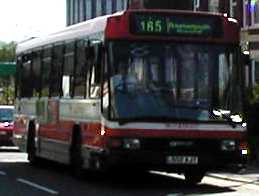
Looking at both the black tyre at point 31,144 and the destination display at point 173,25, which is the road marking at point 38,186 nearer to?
the destination display at point 173,25

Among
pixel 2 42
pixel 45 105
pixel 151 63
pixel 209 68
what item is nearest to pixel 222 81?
pixel 209 68

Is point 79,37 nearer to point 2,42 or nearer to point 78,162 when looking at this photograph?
point 78,162

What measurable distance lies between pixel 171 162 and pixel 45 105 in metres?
5.57

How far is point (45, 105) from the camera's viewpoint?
2053cm

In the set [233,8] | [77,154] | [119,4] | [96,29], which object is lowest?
[77,154]

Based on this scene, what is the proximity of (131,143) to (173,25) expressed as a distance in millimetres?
2323

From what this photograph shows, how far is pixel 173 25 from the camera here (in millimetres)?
16156

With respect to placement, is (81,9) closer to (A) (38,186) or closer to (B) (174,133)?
(A) (38,186)

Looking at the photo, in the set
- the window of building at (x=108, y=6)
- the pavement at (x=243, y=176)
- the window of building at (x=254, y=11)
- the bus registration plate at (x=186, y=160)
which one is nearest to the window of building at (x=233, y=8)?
the window of building at (x=254, y=11)

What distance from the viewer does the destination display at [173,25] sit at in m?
16.0

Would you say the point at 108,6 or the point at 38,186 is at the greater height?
the point at 108,6

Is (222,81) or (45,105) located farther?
(45,105)

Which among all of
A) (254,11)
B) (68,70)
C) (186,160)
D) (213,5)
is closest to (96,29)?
(68,70)

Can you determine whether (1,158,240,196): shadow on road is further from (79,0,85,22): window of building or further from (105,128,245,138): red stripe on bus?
(79,0,85,22): window of building
